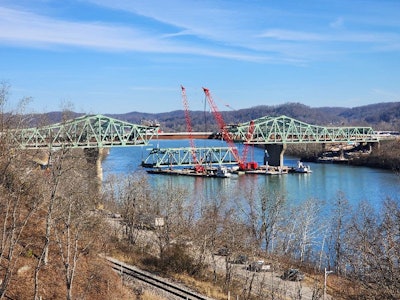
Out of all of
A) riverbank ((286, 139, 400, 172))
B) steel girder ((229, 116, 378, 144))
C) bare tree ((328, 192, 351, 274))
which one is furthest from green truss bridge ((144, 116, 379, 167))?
bare tree ((328, 192, 351, 274))

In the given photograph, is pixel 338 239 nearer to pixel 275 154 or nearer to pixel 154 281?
pixel 154 281

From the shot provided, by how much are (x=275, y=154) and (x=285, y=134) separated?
424 centimetres

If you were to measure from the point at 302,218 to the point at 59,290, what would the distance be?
9637mm

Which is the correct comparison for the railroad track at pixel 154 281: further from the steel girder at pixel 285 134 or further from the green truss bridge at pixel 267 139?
the steel girder at pixel 285 134

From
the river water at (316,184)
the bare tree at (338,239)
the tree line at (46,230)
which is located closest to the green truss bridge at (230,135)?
the river water at (316,184)

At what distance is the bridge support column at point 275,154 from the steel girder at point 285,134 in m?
0.63

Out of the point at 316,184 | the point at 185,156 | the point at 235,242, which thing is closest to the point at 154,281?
the point at 235,242

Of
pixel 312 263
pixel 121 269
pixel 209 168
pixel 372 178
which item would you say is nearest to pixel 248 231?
pixel 312 263

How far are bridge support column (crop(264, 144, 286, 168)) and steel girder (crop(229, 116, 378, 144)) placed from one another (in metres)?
0.63

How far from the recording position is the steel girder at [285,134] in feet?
172

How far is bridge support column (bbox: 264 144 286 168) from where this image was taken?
163 feet

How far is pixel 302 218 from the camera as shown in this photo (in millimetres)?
16672

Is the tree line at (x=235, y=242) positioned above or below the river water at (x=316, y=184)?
above

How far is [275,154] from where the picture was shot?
50906 mm
